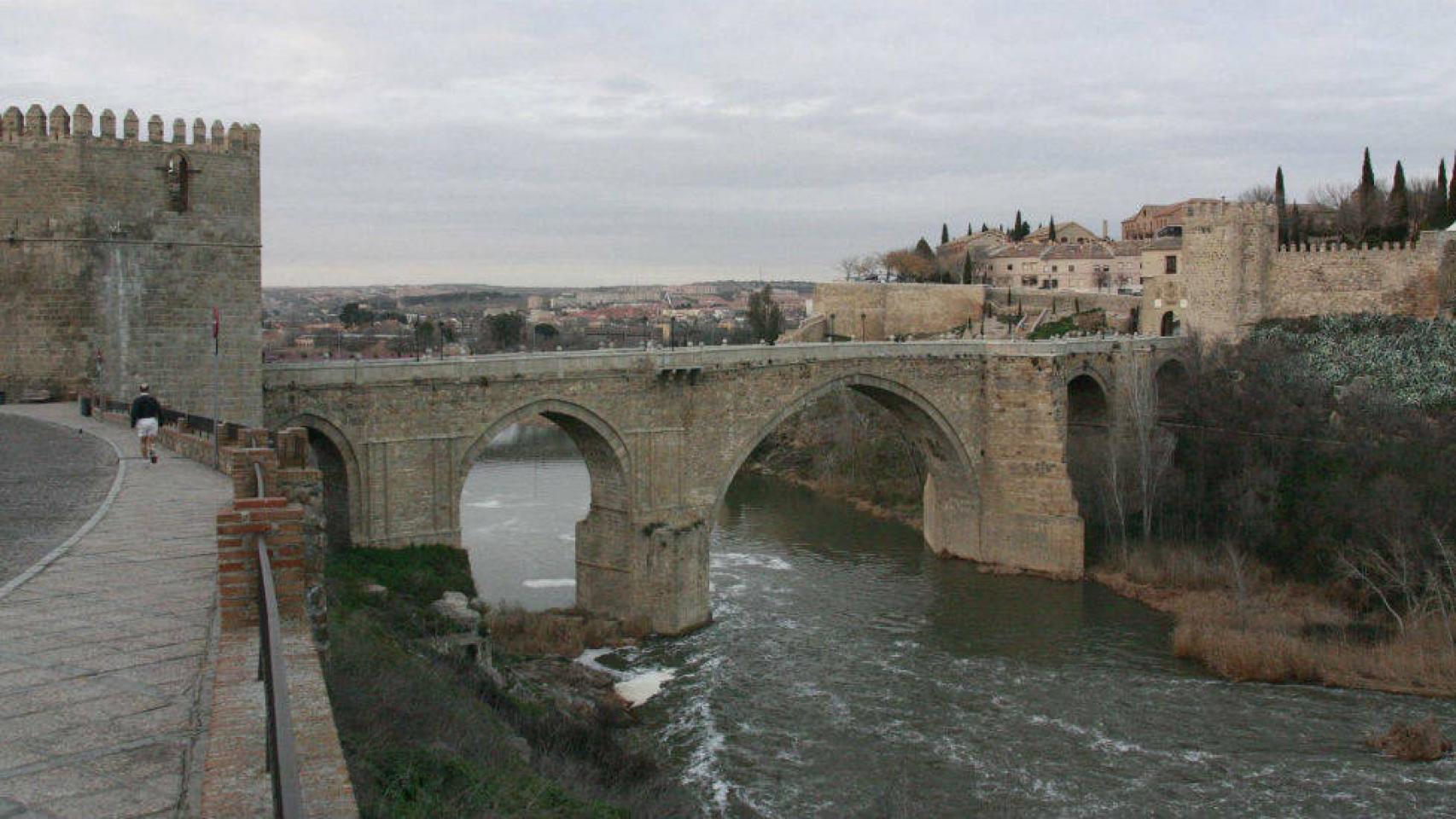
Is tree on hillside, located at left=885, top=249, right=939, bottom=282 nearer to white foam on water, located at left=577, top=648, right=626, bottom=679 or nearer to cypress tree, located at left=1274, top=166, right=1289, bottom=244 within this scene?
cypress tree, located at left=1274, top=166, right=1289, bottom=244

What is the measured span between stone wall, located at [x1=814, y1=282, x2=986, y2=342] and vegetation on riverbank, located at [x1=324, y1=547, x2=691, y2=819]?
30085mm

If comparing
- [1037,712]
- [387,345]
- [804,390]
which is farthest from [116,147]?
[387,345]

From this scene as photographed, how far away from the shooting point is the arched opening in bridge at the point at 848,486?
23.3 m

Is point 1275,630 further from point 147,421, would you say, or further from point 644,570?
point 147,421

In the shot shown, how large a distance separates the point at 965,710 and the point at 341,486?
Answer: 8942mm

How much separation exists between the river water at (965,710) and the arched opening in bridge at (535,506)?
17 cm

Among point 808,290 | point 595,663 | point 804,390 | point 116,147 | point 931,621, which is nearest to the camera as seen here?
point 116,147

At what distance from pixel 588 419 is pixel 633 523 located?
184cm

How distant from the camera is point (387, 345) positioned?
49.2 meters

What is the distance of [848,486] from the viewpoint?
32219 mm

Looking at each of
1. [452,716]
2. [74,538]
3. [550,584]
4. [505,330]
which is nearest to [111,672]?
[74,538]

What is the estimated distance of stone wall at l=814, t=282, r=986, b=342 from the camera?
142 ft

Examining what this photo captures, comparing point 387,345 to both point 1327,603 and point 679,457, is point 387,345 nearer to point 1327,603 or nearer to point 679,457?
point 679,457

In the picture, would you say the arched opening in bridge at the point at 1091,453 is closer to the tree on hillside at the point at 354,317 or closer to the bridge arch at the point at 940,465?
the bridge arch at the point at 940,465
